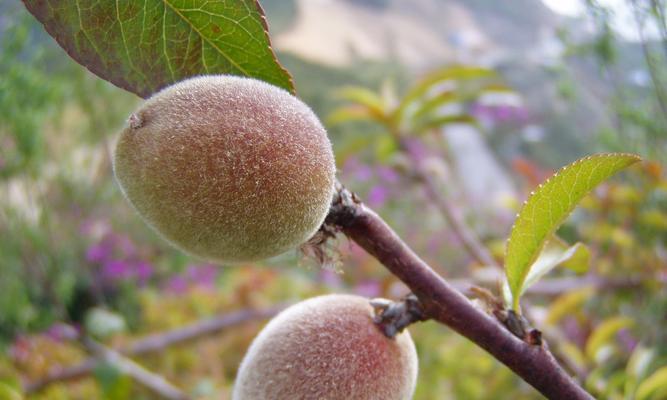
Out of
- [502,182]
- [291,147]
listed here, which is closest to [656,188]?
[291,147]

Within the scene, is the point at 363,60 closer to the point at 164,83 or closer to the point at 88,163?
the point at 88,163

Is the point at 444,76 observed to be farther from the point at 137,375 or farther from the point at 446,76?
the point at 137,375

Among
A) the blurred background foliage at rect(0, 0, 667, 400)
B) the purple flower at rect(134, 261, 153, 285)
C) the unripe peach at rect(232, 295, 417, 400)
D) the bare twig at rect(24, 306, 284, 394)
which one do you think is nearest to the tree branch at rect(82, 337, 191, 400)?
the blurred background foliage at rect(0, 0, 667, 400)

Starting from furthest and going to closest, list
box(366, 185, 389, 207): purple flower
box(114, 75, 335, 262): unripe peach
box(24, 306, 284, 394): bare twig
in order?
1. box(366, 185, 389, 207): purple flower
2. box(24, 306, 284, 394): bare twig
3. box(114, 75, 335, 262): unripe peach

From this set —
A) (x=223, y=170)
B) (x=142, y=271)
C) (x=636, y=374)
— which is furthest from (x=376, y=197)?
(x=223, y=170)

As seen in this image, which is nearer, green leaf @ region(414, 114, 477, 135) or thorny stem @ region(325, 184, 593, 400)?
thorny stem @ region(325, 184, 593, 400)

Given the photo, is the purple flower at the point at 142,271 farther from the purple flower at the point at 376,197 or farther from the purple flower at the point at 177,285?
the purple flower at the point at 376,197

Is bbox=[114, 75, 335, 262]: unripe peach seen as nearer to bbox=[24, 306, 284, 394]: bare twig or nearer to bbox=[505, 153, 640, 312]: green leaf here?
bbox=[505, 153, 640, 312]: green leaf
